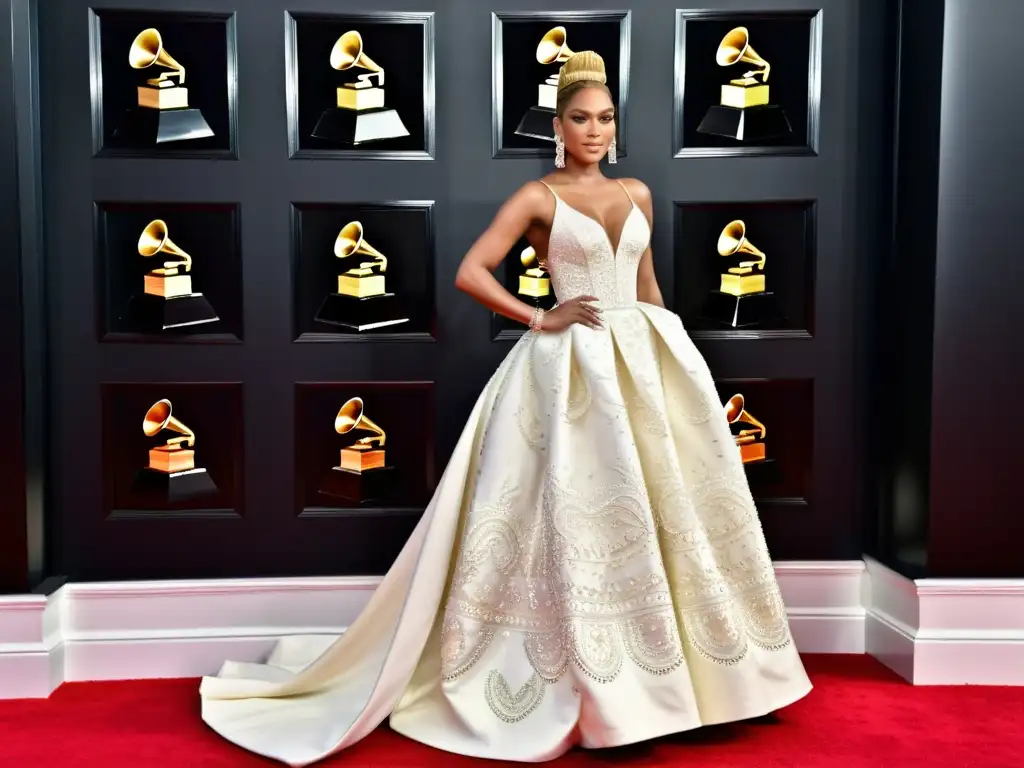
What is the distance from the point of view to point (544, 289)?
13.1 ft

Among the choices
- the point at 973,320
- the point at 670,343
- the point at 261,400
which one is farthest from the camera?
the point at 261,400

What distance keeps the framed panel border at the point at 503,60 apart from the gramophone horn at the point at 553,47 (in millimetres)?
46

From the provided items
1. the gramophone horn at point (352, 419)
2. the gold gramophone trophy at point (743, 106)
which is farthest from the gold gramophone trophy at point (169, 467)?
the gold gramophone trophy at point (743, 106)

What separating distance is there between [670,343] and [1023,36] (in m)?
1.41

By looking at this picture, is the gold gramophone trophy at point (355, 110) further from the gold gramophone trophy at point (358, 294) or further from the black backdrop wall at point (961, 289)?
the black backdrop wall at point (961, 289)

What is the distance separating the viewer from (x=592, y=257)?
3.48 metres

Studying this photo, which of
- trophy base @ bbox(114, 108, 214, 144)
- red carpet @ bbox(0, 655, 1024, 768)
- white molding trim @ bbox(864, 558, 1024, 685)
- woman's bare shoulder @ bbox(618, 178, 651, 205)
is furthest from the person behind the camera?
trophy base @ bbox(114, 108, 214, 144)

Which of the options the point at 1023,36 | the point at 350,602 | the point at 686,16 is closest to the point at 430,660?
the point at 350,602

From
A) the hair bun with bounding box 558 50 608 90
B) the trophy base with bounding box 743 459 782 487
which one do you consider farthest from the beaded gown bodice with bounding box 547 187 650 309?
the trophy base with bounding box 743 459 782 487

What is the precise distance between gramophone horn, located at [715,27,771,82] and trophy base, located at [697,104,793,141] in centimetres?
13

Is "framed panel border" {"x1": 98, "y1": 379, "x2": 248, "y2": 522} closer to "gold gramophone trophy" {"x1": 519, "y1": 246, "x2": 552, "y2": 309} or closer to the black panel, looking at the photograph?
the black panel

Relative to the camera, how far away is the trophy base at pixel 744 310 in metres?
4.05

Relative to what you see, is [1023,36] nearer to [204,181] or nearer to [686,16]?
[686,16]

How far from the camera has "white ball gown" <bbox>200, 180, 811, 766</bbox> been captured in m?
3.21
